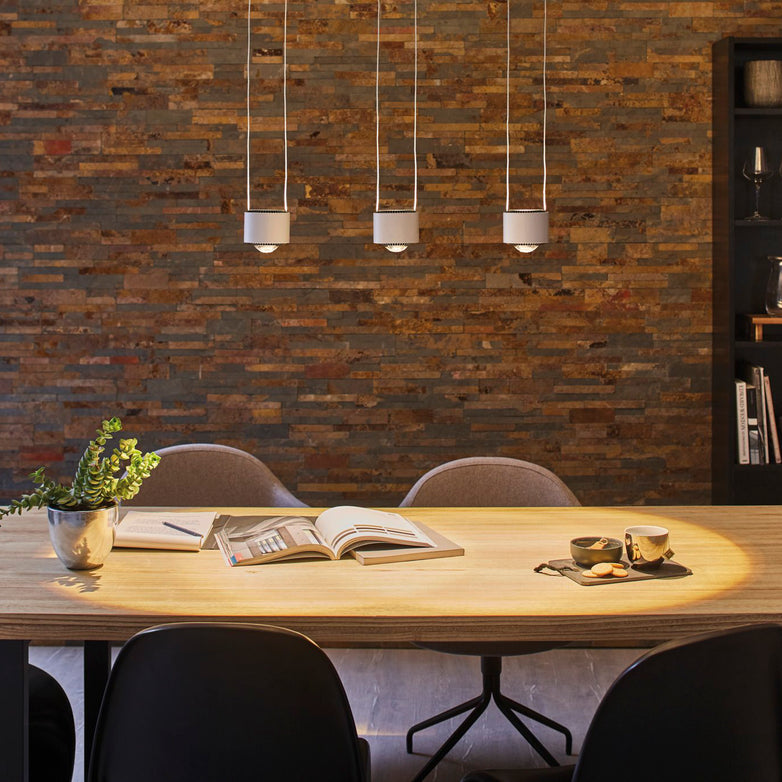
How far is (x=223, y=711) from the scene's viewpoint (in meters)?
1.68

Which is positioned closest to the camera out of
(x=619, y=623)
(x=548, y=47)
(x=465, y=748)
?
(x=619, y=623)

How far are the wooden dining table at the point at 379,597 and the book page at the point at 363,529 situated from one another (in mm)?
54

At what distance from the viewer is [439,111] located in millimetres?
3861

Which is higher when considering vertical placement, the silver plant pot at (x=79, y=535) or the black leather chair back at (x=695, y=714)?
the silver plant pot at (x=79, y=535)

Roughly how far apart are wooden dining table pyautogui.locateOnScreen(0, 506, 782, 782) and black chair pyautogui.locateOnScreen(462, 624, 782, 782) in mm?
249

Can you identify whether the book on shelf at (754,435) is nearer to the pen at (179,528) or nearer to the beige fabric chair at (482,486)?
the beige fabric chair at (482,486)

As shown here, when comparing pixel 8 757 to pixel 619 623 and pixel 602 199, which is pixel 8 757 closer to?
pixel 619 623

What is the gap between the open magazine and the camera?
2.28 m

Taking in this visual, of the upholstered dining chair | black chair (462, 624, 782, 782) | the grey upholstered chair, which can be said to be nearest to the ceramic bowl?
black chair (462, 624, 782, 782)

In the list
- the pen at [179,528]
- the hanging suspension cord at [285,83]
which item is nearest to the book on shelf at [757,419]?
the hanging suspension cord at [285,83]

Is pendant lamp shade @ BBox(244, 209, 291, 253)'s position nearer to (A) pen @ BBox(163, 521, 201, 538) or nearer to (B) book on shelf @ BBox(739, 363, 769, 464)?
(A) pen @ BBox(163, 521, 201, 538)

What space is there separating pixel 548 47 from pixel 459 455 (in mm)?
1596

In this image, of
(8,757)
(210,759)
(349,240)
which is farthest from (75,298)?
(210,759)

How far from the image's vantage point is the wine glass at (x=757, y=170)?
3732mm
